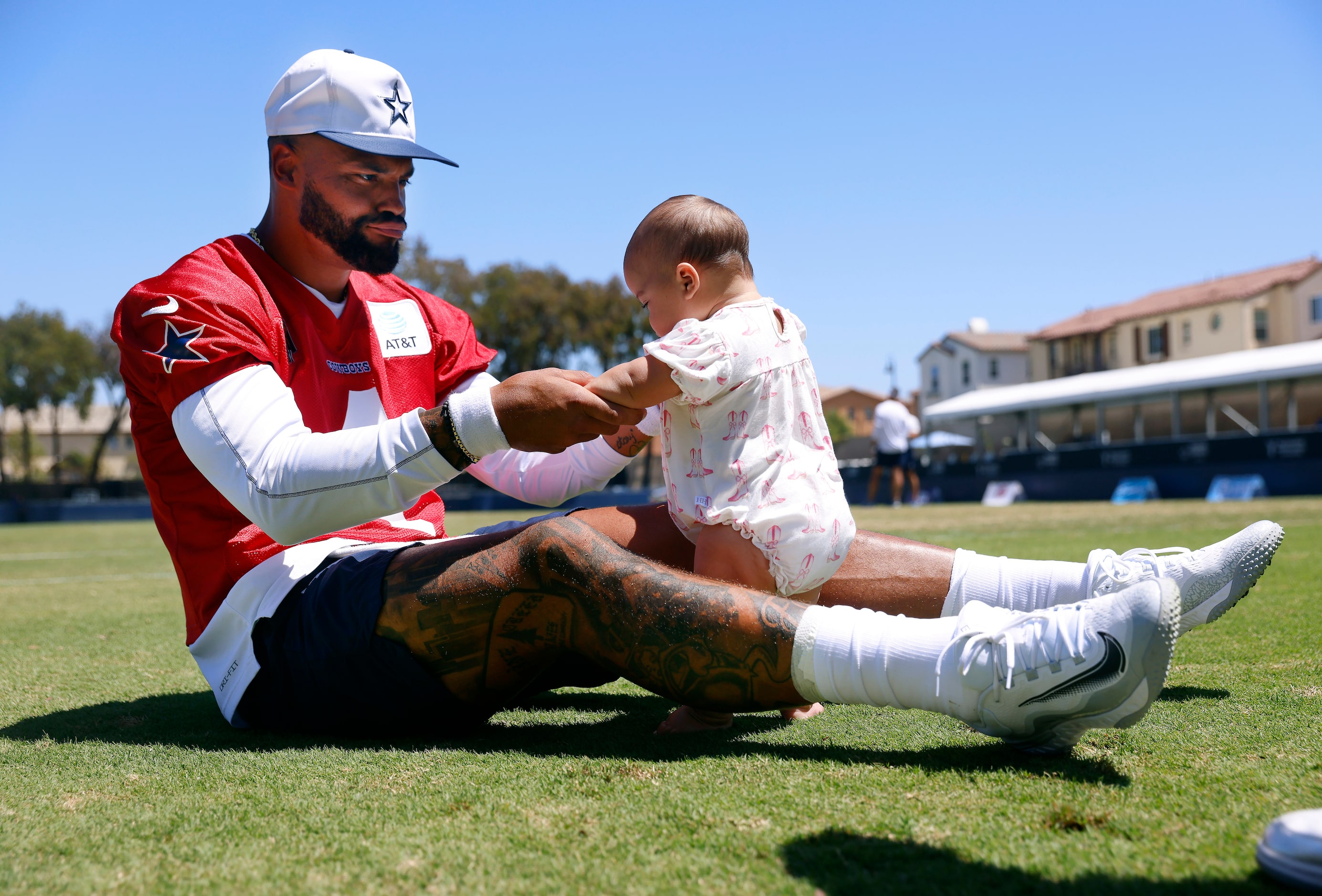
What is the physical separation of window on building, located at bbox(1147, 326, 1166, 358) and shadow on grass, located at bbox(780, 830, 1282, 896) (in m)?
54.7

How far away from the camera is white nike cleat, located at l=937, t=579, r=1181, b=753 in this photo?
5.32 feet

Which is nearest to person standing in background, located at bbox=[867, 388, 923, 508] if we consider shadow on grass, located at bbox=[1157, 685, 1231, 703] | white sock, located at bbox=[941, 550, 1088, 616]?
shadow on grass, located at bbox=[1157, 685, 1231, 703]

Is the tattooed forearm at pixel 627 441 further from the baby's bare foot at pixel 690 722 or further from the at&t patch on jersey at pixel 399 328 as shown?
the baby's bare foot at pixel 690 722

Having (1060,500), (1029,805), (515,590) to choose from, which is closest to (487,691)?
(515,590)

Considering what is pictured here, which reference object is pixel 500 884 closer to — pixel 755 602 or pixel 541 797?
pixel 541 797

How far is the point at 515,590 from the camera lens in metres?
2.02

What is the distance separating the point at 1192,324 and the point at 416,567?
173 feet

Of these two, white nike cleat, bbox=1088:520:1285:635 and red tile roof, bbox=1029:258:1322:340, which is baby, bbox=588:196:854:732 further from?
red tile roof, bbox=1029:258:1322:340

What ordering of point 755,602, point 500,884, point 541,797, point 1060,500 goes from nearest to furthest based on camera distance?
1. point 500,884
2. point 541,797
3. point 755,602
4. point 1060,500

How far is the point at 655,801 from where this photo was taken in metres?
1.65

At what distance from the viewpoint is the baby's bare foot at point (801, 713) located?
91.5 inches

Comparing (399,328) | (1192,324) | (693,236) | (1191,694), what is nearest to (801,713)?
(1191,694)

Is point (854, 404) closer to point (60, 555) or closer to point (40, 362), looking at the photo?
point (40, 362)

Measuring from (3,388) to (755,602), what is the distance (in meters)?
47.3
